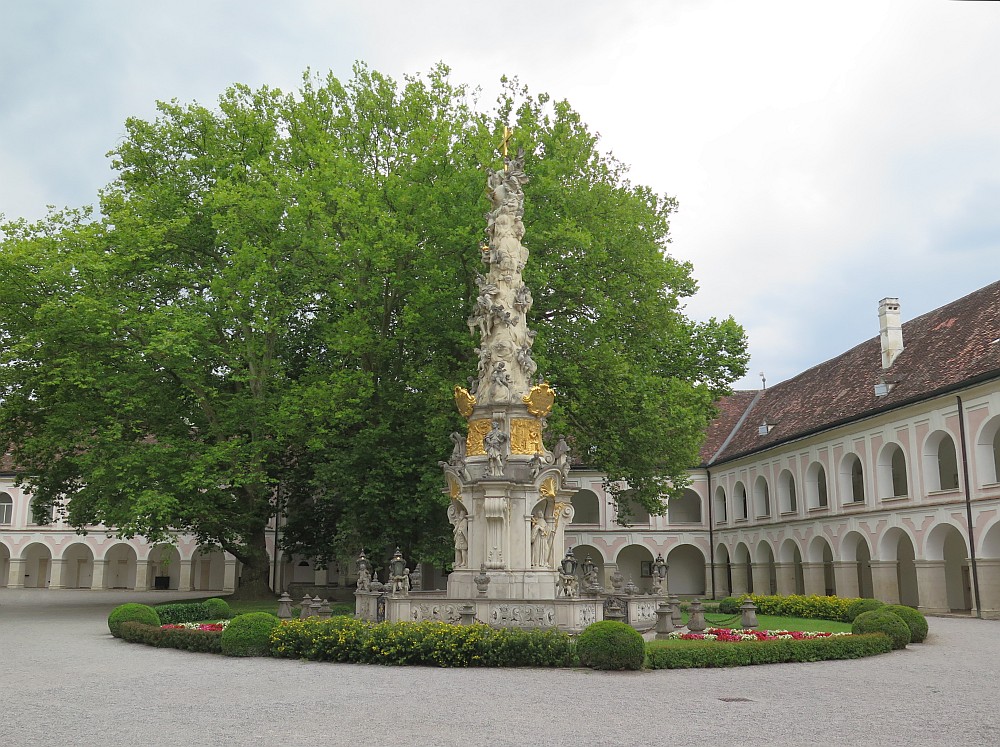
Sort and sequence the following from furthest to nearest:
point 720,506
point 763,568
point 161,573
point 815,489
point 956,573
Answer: point 161,573 → point 720,506 → point 763,568 → point 815,489 → point 956,573

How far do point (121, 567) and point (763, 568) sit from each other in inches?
1636

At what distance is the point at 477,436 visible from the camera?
21.2 meters

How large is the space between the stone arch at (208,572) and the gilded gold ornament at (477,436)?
4363 centimetres

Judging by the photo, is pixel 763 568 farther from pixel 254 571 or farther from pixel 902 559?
pixel 254 571

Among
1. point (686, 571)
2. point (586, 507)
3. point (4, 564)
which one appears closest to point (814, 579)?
point (686, 571)

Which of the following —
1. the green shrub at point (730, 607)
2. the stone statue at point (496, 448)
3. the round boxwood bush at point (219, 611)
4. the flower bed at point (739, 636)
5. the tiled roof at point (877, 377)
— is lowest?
the green shrub at point (730, 607)

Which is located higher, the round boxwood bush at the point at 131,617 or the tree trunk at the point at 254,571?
the tree trunk at the point at 254,571

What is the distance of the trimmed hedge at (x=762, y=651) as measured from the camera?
15.8 meters

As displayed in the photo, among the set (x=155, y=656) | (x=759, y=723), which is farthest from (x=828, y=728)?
(x=155, y=656)

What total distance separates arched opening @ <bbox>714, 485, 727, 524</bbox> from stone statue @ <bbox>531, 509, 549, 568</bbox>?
3307cm

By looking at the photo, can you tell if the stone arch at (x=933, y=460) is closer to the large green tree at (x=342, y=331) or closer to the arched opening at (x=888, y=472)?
the arched opening at (x=888, y=472)

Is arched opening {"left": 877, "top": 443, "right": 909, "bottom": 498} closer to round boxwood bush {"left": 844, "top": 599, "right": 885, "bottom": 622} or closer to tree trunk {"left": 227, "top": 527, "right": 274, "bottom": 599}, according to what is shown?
round boxwood bush {"left": 844, "top": 599, "right": 885, "bottom": 622}

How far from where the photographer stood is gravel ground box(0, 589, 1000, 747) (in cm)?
992

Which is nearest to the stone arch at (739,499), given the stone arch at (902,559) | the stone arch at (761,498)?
the stone arch at (761,498)
